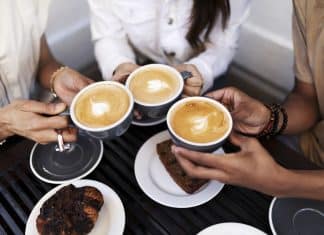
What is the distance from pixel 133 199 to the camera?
2.79ft

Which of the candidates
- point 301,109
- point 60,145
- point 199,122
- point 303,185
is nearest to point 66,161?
point 60,145

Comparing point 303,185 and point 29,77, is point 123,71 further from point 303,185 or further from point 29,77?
point 303,185

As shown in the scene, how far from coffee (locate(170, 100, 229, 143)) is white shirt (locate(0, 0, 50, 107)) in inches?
22.8

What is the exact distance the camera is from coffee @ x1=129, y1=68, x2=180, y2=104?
925 mm

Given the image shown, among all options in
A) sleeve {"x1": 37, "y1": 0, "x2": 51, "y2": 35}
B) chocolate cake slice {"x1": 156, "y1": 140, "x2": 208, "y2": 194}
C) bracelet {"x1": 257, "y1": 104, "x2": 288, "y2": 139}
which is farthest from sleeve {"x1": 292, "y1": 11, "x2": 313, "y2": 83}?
sleeve {"x1": 37, "y1": 0, "x2": 51, "y2": 35}

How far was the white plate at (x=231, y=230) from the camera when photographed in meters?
0.76

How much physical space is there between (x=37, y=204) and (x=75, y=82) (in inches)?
15.3

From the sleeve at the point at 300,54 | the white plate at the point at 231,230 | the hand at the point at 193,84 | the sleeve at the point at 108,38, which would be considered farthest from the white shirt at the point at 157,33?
the white plate at the point at 231,230

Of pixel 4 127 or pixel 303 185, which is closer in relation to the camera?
Answer: pixel 303 185

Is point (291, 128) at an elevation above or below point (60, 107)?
below

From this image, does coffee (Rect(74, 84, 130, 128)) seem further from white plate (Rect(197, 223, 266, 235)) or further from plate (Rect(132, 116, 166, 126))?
white plate (Rect(197, 223, 266, 235))

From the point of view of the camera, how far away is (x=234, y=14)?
1.17 meters

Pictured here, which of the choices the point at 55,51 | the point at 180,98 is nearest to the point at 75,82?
the point at 180,98

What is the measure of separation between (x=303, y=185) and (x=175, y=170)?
11.6 inches
